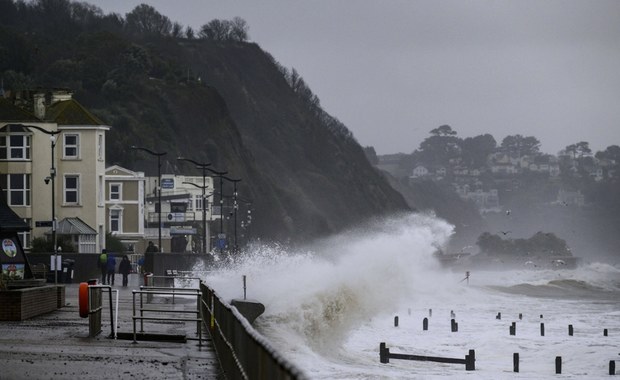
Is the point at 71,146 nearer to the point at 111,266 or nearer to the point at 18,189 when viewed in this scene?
the point at 18,189

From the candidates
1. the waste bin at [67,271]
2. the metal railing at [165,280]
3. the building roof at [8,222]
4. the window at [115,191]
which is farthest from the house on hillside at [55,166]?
the building roof at [8,222]

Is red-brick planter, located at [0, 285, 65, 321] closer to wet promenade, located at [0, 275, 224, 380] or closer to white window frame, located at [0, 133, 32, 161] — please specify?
wet promenade, located at [0, 275, 224, 380]

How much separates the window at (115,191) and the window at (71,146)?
29.0 m

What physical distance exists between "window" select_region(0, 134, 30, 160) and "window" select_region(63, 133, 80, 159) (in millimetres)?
2328

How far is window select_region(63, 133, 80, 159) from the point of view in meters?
77.2

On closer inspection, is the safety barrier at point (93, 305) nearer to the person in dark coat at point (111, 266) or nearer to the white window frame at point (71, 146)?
the person in dark coat at point (111, 266)

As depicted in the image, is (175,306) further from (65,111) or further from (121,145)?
(121,145)

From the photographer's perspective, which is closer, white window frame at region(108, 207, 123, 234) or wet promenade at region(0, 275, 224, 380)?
wet promenade at region(0, 275, 224, 380)

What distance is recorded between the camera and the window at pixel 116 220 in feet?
344

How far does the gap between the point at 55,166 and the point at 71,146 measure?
1.82 metres

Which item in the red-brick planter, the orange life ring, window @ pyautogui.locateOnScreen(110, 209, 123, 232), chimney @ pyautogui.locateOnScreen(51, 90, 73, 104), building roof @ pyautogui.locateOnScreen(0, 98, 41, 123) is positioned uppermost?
chimney @ pyautogui.locateOnScreen(51, 90, 73, 104)

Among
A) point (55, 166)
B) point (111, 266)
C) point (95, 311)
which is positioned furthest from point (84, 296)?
point (55, 166)

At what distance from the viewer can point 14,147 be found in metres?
75.6

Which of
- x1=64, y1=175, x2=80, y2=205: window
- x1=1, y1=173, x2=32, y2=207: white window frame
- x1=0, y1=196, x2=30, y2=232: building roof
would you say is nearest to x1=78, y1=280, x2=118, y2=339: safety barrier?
x1=0, y1=196, x2=30, y2=232: building roof
